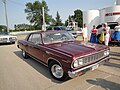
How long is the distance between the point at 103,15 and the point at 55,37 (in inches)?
455

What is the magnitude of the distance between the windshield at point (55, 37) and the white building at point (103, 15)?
10.5 meters

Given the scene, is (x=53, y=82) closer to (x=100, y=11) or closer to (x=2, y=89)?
(x=2, y=89)

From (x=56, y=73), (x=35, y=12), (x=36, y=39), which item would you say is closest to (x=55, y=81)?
(x=56, y=73)

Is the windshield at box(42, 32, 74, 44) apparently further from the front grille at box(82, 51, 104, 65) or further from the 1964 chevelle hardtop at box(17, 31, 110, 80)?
the front grille at box(82, 51, 104, 65)


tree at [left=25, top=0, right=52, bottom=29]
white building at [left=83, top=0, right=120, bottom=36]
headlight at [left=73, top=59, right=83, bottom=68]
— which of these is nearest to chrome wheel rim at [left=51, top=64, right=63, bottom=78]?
headlight at [left=73, top=59, right=83, bottom=68]

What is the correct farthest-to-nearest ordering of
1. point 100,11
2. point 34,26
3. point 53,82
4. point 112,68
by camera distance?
point 34,26, point 100,11, point 112,68, point 53,82

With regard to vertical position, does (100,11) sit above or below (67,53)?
above

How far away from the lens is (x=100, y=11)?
602 inches

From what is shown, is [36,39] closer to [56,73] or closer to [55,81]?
[56,73]

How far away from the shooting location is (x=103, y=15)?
14.8 metres

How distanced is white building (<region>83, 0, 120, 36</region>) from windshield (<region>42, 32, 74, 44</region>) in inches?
415

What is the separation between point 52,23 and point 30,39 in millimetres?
65032

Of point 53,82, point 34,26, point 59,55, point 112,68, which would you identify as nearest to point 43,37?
point 59,55

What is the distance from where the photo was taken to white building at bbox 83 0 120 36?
45.4ft
